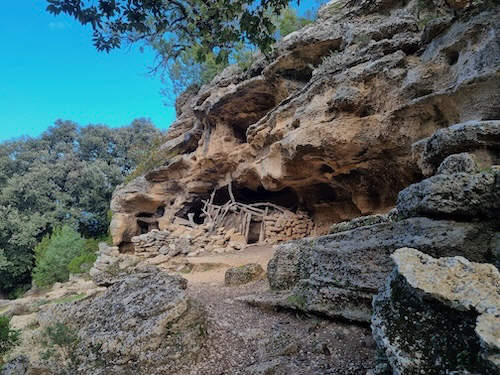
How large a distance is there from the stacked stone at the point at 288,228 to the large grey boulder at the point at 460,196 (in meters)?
8.56

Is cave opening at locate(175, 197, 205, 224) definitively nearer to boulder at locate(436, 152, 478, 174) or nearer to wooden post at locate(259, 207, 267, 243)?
wooden post at locate(259, 207, 267, 243)

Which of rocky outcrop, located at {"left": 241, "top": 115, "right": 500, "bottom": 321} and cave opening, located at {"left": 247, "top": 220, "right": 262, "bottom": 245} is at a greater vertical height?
rocky outcrop, located at {"left": 241, "top": 115, "right": 500, "bottom": 321}

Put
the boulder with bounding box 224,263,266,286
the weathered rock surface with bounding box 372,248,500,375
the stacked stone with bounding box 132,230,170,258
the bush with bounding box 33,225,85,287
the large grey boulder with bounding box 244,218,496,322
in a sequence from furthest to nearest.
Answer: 1. the bush with bounding box 33,225,85,287
2. the stacked stone with bounding box 132,230,170,258
3. the boulder with bounding box 224,263,266,286
4. the large grey boulder with bounding box 244,218,496,322
5. the weathered rock surface with bounding box 372,248,500,375

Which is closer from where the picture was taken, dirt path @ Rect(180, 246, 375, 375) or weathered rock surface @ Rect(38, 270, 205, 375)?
dirt path @ Rect(180, 246, 375, 375)

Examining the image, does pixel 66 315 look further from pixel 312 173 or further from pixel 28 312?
pixel 312 173

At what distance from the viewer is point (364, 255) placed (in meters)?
2.79

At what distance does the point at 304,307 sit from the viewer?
10.4 feet

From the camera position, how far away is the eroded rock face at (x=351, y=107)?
16.1 ft

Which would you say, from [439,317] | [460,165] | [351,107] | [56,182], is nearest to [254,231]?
[351,107]

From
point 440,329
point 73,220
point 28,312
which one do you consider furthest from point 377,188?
point 73,220

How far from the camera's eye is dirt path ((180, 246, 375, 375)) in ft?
7.73

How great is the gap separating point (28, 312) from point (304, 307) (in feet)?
24.4

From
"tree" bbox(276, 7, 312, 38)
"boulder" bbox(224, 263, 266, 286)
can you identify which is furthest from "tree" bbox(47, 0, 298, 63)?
"tree" bbox(276, 7, 312, 38)

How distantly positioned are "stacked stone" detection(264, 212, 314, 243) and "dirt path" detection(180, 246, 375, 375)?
732cm
